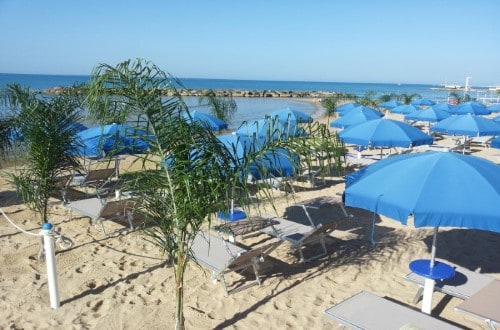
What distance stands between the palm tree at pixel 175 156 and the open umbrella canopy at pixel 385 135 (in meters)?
4.80

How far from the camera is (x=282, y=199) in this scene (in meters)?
8.24

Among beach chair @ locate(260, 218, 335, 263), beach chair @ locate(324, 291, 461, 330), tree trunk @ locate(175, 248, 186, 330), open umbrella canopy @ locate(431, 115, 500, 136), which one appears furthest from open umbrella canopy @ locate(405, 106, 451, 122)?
tree trunk @ locate(175, 248, 186, 330)

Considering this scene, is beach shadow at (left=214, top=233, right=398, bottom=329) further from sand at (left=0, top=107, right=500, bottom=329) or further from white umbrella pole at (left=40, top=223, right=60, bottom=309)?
white umbrella pole at (left=40, top=223, right=60, bottom=309)

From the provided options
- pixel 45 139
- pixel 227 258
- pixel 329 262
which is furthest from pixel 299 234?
pixel 45 139

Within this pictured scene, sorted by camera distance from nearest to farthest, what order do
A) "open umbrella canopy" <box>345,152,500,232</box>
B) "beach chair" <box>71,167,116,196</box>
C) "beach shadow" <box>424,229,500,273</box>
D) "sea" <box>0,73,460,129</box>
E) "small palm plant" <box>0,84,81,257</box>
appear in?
"open umbrella canopy" <box>345,152,500,232</box> → "small palm plant" <box>0,84,81,257</box> → "beach shadow" <box>424,229,500,273</box> → "beach chair" <box>71,167,116,196</box> → "sea" <box>0,73,460,129</box>

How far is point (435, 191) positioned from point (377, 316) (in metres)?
1.13

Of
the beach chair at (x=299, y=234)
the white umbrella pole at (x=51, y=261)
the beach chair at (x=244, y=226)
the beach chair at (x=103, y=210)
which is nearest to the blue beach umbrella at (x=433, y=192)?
the beach chair at (x=299, y=234)

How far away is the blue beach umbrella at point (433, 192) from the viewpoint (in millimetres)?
3268

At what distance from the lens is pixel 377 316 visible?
340 cm

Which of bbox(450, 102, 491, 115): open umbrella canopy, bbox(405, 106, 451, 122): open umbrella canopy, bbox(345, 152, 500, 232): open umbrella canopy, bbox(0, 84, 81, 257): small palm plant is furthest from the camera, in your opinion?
bbox(450, 102, 491, 115): open umbrella canopy

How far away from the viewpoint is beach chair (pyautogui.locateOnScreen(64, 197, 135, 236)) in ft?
19.2

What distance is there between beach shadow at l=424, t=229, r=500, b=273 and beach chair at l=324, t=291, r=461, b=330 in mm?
2305

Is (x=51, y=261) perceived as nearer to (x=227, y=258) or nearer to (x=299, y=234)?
(x=227, y=258)

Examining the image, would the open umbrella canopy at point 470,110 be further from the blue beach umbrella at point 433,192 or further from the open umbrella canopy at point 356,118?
the blue beach umbrella at point 433,192
